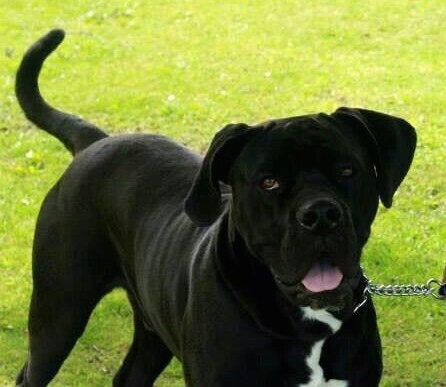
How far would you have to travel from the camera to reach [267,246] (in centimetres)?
378

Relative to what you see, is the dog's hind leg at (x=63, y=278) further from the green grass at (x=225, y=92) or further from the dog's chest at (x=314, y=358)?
the dog's chest at (x=314, y=358)

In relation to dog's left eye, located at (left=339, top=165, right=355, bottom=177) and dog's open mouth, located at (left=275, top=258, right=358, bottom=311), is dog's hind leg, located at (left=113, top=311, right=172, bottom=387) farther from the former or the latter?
dog's left eye, located at (left=339, top=165, right=355, bottom=177)

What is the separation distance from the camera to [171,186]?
4.78 m

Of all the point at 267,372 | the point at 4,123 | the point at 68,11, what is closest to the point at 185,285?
the point at 267,372

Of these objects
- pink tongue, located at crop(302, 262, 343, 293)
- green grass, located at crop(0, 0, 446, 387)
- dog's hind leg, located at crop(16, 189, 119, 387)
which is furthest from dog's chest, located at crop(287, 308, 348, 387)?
green grass, located at crop(0, 0, 446, 387)

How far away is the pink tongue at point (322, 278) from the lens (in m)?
3.75

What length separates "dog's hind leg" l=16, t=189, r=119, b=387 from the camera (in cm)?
487

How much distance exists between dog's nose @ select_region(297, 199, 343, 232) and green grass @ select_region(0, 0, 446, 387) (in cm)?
247

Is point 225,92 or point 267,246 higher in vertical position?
point 267,246

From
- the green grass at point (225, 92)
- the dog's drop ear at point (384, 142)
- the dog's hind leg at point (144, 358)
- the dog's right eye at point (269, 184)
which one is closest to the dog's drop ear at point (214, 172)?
the dog's right eye at point (269, 184)

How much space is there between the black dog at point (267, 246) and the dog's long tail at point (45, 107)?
24.3 inches

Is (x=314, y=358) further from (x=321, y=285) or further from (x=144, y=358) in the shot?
(x=144, y=358)

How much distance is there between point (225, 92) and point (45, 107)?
502cm

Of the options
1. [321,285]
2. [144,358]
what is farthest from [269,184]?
[144,358]
